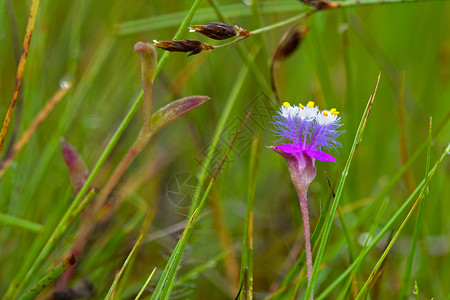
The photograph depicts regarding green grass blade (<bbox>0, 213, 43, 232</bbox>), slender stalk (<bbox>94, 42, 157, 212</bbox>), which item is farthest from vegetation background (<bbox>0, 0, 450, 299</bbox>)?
slender stalk (<bbox>94, 42, 157, 212</bbox>)

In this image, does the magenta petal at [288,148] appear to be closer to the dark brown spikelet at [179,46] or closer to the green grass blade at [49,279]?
the dark brown spikelet at [179,46]

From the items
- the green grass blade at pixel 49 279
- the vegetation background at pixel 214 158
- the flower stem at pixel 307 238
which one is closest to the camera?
the flower stem at pixel 307 238

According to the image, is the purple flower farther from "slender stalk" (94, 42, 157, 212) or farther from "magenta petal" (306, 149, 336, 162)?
"slender stalk" (94, 42, 157, 212)

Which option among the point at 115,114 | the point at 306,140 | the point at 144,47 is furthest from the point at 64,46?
the point at 306,140

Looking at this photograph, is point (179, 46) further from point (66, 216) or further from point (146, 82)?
point (66, 216)

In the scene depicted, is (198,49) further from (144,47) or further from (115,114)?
(115,114)

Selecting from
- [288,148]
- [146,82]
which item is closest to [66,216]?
[146,82]

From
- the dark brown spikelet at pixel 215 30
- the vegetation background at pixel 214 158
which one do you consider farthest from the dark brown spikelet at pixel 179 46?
the vegetation background at pixel 214 158

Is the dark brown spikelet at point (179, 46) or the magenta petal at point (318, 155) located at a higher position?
the dark brown spikelet at point (179, 46)
